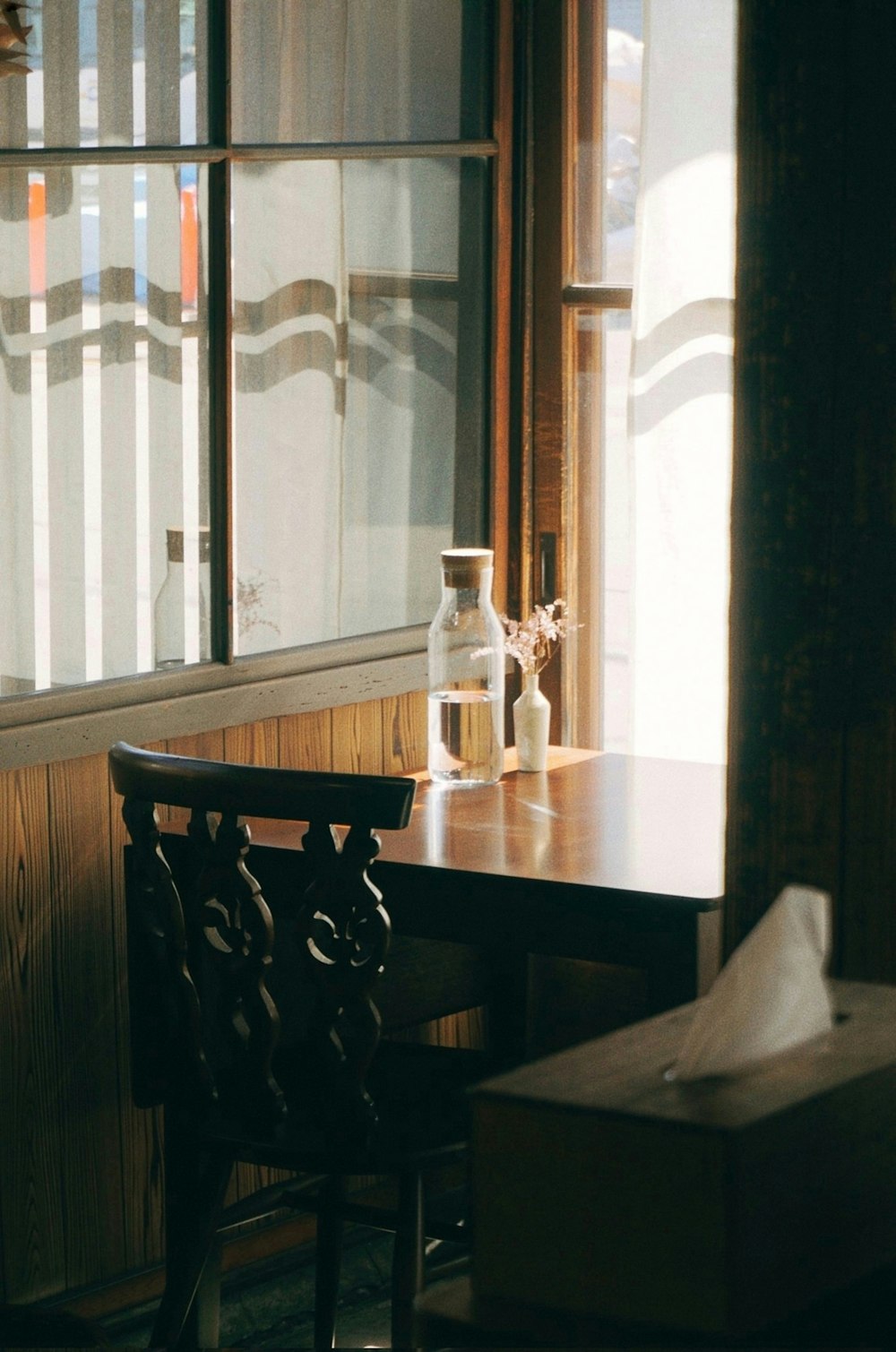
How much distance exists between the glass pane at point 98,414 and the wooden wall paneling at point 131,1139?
8.9 inches

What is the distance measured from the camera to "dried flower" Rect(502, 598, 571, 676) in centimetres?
304

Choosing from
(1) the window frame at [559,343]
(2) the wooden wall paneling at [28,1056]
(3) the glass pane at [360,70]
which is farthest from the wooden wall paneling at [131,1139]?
(3) the glass pane at [360,70]

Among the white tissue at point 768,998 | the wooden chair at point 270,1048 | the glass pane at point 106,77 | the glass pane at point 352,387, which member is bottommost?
the wooden chair at point 270,1048

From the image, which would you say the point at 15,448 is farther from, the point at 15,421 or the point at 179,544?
the point at 179,544

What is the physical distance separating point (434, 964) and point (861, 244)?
6.33 ft

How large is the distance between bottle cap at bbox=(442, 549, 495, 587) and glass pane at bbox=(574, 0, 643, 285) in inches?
25.7

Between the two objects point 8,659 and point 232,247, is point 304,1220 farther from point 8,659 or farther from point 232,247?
point 232,247

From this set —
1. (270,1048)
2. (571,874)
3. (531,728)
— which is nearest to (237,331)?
(531,728)

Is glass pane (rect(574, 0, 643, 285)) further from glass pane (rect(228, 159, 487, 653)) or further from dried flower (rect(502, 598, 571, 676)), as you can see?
dried flower (rect(502, 598, 571, 676))

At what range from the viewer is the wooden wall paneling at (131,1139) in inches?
105

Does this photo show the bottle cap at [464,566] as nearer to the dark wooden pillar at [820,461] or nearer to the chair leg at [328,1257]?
the chair leg at [328,1257]

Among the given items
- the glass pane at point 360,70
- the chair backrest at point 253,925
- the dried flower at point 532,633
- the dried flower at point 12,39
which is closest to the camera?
the chair backrest at point 253,925

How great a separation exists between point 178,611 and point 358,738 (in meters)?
0.42

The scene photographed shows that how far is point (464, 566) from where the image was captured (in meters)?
2.84
